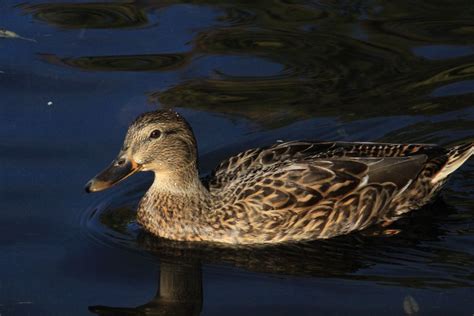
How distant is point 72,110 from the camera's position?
12.0 meters

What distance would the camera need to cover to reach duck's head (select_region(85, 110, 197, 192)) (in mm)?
9938

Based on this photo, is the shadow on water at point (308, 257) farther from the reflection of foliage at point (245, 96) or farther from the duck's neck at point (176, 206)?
the reflection of foliage at point (245, 96)

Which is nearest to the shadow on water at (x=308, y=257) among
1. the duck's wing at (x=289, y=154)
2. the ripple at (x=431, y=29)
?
the duck's wing at (x=289, y=154)

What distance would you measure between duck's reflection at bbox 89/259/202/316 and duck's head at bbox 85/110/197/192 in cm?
84

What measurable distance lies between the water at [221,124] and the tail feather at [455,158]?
0.92 ft

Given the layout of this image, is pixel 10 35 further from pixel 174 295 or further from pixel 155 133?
pixel 174 295

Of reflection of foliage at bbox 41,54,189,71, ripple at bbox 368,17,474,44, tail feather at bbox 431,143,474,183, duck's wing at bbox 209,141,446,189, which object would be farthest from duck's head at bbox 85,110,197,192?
ripple at bbox 368,17,474,44

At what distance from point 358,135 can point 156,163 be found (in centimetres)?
253

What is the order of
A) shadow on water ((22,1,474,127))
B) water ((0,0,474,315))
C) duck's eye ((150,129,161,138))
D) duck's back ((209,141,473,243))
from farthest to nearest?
shadow on water ((22,1,474,127)) < duck's back ((209,141,473,243)) < duck's eye ((150,129,161,138)) < water ((0,0,474,315))

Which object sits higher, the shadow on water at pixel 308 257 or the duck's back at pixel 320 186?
the duck's back at pixel 320 186

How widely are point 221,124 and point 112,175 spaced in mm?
2352

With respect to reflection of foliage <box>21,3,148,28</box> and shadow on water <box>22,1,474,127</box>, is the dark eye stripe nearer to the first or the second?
shadow on water <box>22,1,474,127</box>

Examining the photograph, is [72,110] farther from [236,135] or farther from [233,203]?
[233,203]

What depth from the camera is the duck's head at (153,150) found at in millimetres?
9938
